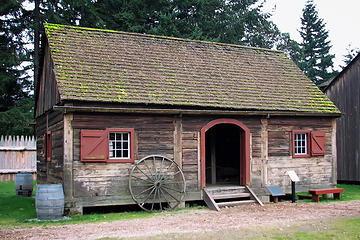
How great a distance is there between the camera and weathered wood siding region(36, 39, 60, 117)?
15400 mm

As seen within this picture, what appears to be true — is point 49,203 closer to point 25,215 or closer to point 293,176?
point 25,215

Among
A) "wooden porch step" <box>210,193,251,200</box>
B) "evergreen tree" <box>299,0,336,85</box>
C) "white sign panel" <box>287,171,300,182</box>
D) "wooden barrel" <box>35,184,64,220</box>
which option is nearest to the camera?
"wooden barrel" <box>35,184,64,220</box>

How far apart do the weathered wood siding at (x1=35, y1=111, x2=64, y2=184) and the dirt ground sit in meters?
3.08

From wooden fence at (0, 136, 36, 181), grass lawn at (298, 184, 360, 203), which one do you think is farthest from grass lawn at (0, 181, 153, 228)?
grass lawn at (298, 184, 360, 203)

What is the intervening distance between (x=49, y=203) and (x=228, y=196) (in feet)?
→ 19.6

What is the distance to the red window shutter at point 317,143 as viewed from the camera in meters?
16.7

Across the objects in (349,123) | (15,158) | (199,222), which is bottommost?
(199,222)

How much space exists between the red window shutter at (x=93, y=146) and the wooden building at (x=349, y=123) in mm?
13930

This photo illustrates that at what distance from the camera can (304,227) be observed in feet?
34.7

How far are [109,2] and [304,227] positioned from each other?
2596 cm

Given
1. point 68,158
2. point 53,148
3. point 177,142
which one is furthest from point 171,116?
point 53,148

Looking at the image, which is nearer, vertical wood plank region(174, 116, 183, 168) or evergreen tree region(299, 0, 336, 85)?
vertical wood plank region(174, 116, 183, 168)

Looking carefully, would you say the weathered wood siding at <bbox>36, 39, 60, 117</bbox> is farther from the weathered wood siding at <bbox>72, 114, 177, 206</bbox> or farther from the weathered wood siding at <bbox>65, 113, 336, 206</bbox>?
the weathered wood siding at <bbox>65, 113, 336, 206</bbox>

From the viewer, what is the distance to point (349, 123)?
73.2 ft
